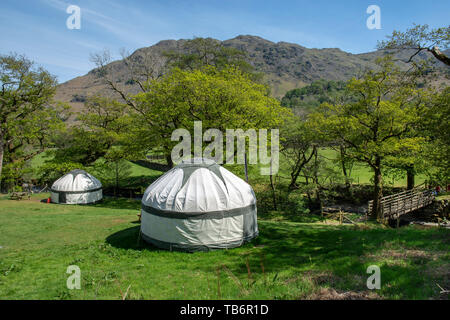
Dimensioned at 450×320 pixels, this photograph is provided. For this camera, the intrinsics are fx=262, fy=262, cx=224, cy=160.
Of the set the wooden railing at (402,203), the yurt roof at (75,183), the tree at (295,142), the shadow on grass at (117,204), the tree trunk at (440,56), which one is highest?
the tree trunk at (440,56)

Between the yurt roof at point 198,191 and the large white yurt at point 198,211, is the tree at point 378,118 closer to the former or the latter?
the yurt roof at point 198,191

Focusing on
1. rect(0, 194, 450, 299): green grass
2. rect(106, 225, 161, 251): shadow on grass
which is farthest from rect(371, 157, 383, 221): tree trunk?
rect(106, 225, 161, 251): shadow on grass

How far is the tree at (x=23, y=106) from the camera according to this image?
2619 cm

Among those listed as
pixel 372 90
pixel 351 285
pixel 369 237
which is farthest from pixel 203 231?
pixel 372 90

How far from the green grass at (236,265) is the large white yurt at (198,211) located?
1.91 feet

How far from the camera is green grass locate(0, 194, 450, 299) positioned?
6555 millimetres

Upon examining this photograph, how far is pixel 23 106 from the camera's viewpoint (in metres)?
29.1

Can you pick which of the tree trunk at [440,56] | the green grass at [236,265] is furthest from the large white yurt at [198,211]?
the tree trunk at [440,56]

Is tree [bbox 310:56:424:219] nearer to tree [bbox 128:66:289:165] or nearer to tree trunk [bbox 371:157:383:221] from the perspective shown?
tree trunk [bbox 371:157:383:221]

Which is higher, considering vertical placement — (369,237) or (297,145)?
(297,145)

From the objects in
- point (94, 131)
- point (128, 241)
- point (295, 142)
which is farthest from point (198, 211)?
point (94, 131)

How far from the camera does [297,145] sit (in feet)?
86.5

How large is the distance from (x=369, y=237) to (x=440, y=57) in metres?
7.42
